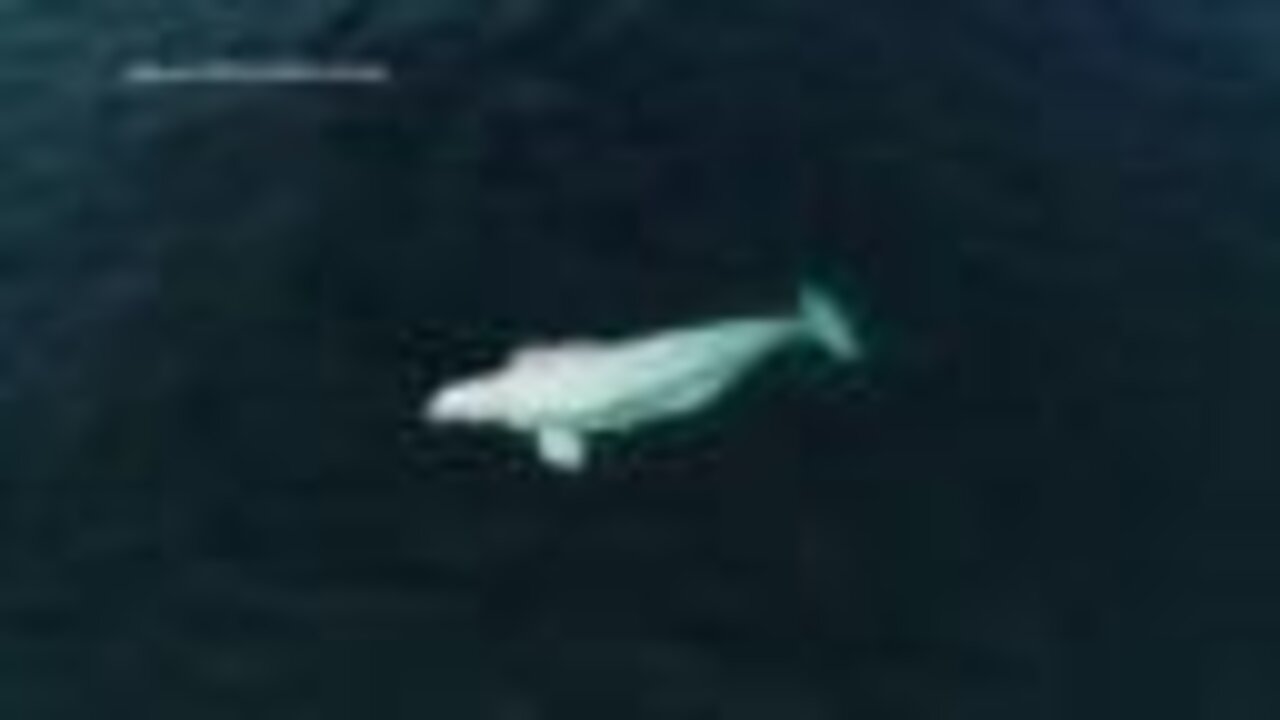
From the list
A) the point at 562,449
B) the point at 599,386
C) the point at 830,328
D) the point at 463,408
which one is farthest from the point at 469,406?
the point at 830,328

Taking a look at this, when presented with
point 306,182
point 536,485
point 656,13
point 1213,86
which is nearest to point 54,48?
point 306,182

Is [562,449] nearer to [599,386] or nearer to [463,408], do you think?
[599,386]

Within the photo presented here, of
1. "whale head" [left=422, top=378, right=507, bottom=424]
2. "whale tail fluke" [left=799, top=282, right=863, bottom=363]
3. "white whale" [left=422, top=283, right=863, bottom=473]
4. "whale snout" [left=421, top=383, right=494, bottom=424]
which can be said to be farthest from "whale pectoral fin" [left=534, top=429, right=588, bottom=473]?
"whale tail fluke" [left=799, top=282, right=863, bottom=363]

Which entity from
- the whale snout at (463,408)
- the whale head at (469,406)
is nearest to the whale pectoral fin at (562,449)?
the whale head at (469,406)

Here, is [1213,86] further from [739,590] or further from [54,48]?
[54,48]

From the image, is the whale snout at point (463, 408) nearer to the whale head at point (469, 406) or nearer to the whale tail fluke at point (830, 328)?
the whale head at point (469, 406)

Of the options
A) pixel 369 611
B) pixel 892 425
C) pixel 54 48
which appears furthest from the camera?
pixel 54 48
